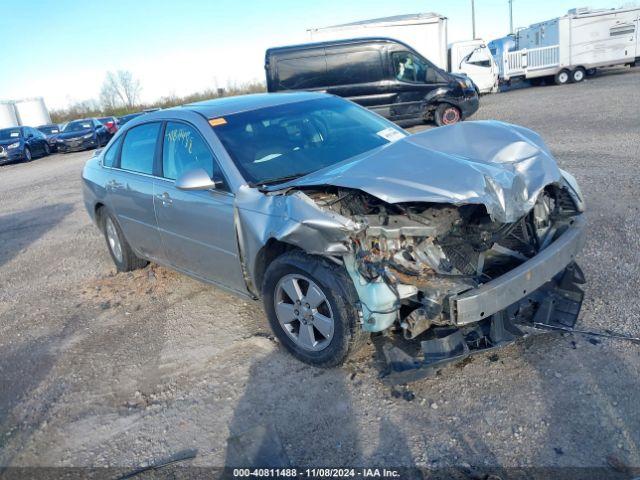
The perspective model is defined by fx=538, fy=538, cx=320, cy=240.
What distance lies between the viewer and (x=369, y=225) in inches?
126

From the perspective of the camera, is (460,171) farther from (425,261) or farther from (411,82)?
(411,82)

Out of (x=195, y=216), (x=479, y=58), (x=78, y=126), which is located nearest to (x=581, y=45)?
(x=479, y=58)

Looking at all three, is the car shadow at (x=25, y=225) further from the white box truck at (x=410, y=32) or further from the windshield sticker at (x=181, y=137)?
the white box truck at (x=410, y=32)

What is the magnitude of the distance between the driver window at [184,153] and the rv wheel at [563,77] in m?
23.1

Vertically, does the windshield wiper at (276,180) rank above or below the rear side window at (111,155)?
below

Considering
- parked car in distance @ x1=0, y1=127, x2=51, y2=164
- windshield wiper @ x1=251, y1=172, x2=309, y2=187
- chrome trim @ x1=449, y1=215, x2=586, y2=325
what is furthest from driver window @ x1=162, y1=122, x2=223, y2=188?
parked car in distance @ x1=0, y1=127, x2=51, y2=164

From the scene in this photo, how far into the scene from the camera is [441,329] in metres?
3.30

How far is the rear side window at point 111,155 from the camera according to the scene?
5368 mm

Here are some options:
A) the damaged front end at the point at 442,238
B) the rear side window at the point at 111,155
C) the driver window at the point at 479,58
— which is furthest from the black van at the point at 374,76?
the damaged front end at the point at 442,238

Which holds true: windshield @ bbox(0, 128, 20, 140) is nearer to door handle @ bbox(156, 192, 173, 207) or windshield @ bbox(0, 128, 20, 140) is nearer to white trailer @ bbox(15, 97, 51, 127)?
white trailer @ bbox(15, 97, 51, 127)

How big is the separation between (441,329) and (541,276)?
2.20ft

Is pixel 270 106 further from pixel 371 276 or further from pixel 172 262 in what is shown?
pixel 371 276

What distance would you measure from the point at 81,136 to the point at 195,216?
21373 millimetres

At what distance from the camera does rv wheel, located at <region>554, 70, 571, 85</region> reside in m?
23.4
